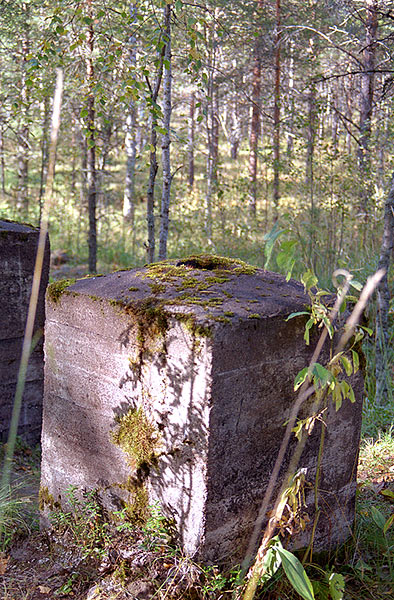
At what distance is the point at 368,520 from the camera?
2.98m

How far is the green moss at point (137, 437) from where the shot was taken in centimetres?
229

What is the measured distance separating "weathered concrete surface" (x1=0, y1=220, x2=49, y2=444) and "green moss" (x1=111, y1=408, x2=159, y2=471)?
2.37 m

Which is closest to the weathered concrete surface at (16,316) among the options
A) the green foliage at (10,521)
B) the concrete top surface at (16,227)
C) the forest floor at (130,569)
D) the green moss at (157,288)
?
the concrete top surface at (16,227)

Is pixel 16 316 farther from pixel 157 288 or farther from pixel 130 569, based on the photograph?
pixel 130 569

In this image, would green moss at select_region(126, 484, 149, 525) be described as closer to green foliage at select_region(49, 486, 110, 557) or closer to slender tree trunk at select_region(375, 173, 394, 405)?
green foliage at select_region(49, 486, 110, 557)

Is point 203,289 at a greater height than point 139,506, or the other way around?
point 203,289

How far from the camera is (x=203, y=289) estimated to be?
2414mm

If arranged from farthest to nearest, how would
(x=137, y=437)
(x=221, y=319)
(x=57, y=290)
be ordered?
(x=57, y=290), (x=137, y=437), (x=221, y=319)

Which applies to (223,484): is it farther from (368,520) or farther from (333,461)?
(368,520)

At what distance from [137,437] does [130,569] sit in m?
0.50

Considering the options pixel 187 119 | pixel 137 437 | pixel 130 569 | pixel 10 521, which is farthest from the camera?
pixel 187 119

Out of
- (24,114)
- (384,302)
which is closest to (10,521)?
(384,302)

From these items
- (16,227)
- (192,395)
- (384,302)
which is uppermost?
(16,227)

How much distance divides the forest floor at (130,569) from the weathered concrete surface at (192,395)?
Result: 0.35 feet
